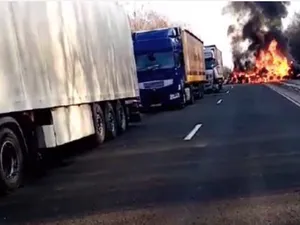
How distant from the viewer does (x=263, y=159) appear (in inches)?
500

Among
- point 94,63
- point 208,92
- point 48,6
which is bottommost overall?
point 208,92

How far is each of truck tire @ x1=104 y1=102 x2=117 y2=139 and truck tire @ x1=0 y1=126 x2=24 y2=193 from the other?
21.9ft

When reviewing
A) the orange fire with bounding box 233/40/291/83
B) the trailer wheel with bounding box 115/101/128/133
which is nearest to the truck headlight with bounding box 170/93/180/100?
the trailer wheel with bounding box 115/101/128/133

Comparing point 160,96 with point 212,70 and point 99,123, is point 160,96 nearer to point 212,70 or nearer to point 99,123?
point 99,123

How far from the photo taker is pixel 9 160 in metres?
11.2

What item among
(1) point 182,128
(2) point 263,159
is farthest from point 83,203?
(1) point 182,128

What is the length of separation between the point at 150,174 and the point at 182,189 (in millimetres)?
1656

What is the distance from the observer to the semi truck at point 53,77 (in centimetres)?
1120

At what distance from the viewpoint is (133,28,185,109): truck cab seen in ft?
102

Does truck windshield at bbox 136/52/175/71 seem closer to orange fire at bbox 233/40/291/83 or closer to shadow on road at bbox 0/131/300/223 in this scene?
shadow on road at bbox 0/131/300/223

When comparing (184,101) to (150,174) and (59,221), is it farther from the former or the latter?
(59,221)

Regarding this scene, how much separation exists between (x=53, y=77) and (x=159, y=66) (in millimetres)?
18324

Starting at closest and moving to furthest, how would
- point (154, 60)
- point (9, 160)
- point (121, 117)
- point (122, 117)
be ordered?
point (9, 160)
point (121, 117)
point (122, 117)
point (154, 60)

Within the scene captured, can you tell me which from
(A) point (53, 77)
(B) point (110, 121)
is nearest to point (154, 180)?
(A) point (53, 77)
